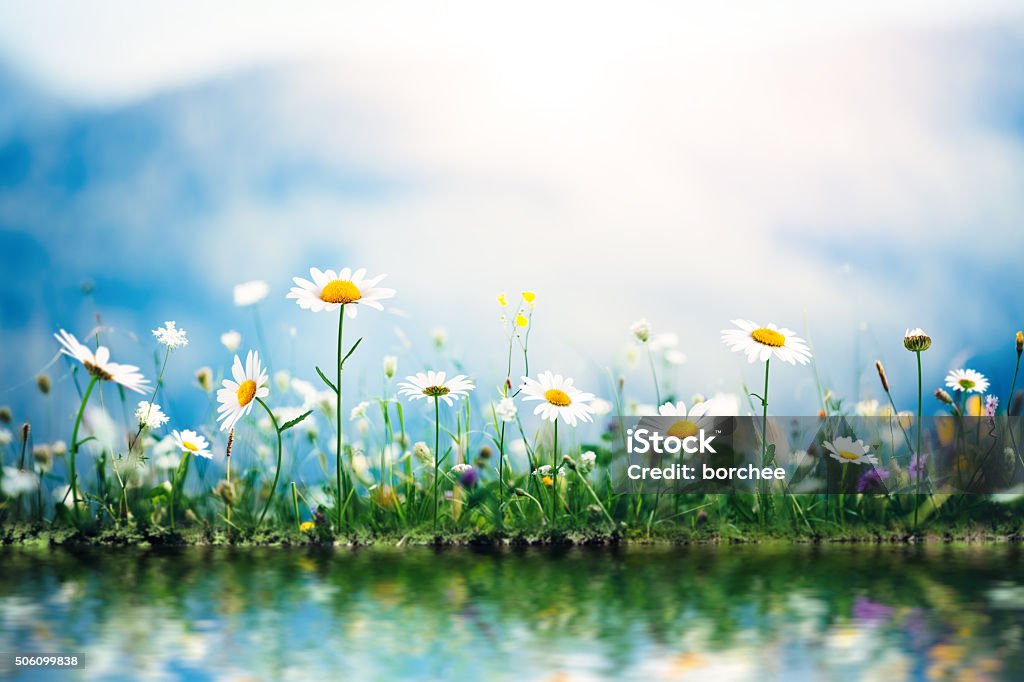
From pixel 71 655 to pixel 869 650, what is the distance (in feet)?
4.91

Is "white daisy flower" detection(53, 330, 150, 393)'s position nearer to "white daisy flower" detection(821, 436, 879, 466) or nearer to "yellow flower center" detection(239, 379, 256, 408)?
"yellow flower center" detection(239, 379, 256, 408)

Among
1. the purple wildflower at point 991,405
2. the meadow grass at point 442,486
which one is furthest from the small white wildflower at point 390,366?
the purple wildflower at point 991,405

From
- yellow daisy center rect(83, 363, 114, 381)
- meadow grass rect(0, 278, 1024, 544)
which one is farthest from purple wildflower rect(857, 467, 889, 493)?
yellow daisy center rect(83, 363, 114, 381)

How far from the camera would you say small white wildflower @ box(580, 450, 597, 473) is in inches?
124

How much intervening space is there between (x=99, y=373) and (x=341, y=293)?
77 cm

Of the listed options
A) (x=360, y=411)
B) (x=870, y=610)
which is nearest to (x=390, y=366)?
(x=360, y=411)

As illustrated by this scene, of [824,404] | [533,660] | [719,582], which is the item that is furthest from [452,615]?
[824,404]

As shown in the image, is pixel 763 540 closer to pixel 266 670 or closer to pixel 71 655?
pixel 266 670

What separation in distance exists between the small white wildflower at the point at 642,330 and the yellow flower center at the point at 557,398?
37 centimetres

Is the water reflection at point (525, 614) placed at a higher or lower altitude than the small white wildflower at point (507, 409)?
lower

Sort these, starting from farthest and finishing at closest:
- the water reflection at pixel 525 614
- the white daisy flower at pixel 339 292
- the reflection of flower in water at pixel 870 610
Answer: the white daisy flower at pixel 339 292
the reflection of flower in water at pixel 870 610
the water reflection at pixel 525 614

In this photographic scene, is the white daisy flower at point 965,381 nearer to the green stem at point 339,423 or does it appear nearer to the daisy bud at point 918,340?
the daisy bud at point 918,340

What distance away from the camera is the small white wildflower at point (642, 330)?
10.9ft

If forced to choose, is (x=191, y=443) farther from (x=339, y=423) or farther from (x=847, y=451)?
(x=847, y=451)
